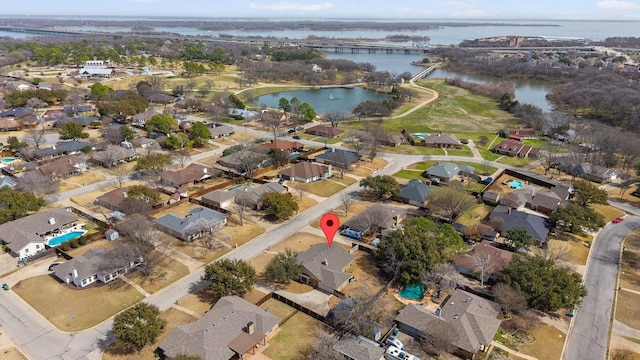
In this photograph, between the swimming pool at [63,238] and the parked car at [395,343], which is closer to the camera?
the parked car at [395,343]

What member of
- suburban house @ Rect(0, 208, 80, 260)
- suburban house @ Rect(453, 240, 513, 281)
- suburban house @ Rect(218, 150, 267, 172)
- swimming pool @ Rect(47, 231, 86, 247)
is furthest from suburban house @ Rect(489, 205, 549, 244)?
suburban house @ Rect(0, 208, 80, 260)

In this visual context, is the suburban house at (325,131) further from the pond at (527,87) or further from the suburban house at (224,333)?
the pond at (527,87)

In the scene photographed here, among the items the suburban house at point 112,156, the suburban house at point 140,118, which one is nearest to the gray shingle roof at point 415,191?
the suburban house at point 112,156

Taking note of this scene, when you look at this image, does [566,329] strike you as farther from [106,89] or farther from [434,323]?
[106,89]

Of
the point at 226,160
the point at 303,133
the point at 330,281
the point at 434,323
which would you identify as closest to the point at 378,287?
the point at 330,281

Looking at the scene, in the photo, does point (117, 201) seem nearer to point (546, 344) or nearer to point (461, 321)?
point (461, 321)

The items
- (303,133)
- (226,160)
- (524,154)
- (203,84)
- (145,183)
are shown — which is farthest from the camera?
(203,84)
